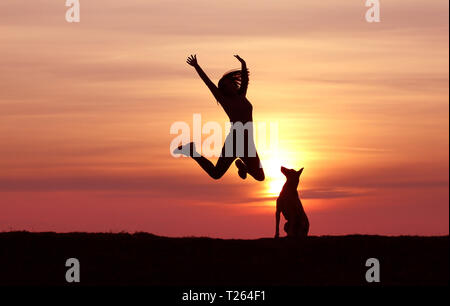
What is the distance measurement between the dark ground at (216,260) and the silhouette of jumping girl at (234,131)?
1691 mm

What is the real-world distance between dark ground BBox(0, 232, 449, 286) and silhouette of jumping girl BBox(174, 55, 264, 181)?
169 centimetres

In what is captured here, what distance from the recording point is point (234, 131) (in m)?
23.4

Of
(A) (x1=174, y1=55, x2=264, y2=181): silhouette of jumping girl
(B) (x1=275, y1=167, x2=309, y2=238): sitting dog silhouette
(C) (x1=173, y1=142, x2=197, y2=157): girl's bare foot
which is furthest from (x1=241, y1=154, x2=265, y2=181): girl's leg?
(B) (x1=275, y1=167, x2=309, y2=238): sitting dog silhouette

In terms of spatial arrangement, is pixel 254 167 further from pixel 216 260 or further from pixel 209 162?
pixel 216 260

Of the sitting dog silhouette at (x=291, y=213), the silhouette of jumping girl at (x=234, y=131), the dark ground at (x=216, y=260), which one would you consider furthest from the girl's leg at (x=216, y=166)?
the sitting dog silhouette at (x=291, y=213)

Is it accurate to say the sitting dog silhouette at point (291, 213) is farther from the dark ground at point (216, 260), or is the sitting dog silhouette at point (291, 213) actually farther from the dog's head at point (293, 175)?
the dark ground at point (216, 260)

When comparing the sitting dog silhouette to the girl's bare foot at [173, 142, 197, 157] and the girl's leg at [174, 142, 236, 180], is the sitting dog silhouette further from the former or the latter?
the girl's bare foot at [173, 142, 197, 157]

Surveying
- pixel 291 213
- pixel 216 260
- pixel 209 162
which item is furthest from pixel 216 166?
pixel 291 213

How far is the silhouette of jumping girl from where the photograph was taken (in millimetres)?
23359

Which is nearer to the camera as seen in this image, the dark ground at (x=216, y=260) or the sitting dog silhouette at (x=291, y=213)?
the dark ground at (x=216, y=260)

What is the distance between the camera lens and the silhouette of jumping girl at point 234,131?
76.6 ft

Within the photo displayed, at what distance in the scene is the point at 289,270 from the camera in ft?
72.8
